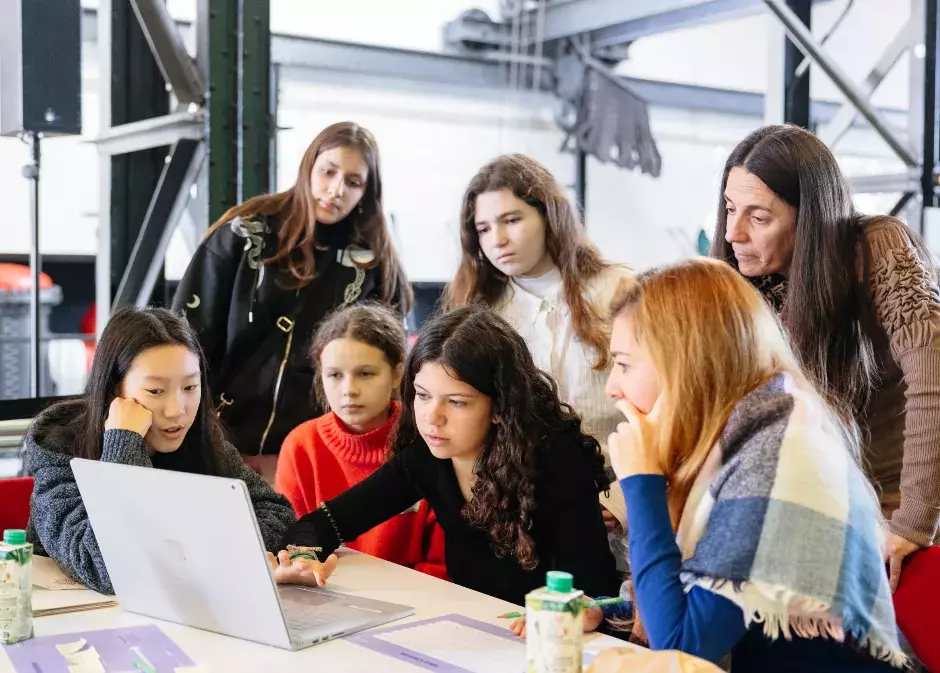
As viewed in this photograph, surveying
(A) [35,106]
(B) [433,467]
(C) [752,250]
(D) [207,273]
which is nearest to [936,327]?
(C) [752,250]

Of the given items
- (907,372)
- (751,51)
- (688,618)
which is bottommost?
(688,618)

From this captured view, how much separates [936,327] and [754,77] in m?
7.81

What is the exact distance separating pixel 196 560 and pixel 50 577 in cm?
53

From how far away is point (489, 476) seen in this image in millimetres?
1911

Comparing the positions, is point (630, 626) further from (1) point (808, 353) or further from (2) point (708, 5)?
(2) point (708, 5)

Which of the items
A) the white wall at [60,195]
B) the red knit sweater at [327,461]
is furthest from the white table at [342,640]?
the white wall at [60,195]

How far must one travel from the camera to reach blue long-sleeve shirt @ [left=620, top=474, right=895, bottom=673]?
1.31m

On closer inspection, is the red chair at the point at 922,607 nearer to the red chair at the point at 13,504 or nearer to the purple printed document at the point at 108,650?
the purple printed document at the point at 108,650

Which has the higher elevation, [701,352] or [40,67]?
[40,67]

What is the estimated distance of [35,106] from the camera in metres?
3.04

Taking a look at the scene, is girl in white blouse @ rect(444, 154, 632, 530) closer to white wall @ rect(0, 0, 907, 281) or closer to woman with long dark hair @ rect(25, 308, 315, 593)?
woman with long dark hair @ rect(25, 308, 315, 593)

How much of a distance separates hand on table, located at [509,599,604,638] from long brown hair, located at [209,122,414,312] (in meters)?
1.36

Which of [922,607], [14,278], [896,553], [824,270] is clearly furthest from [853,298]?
[14,278]

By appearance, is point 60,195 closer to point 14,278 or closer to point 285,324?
point 14,278
